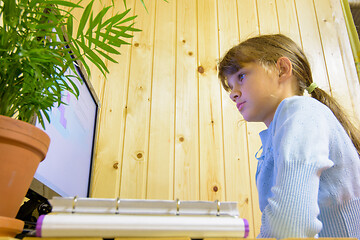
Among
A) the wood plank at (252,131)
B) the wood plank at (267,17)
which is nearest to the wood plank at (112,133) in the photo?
the wood plank at (252,131)

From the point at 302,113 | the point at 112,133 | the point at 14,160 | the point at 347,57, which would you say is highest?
the point at 347,57

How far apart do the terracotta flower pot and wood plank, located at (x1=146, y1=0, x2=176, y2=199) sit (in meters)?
1.08

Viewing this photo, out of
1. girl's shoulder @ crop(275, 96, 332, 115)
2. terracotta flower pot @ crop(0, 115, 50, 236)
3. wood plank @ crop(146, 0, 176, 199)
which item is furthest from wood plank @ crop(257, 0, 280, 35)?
terracotta flower pot @ crop(0, 115, 50, 236)

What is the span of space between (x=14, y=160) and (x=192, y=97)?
1.34m

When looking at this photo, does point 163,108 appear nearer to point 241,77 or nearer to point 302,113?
point 241,77

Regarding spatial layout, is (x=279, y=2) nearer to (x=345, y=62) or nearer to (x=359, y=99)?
(x=345, y=62)

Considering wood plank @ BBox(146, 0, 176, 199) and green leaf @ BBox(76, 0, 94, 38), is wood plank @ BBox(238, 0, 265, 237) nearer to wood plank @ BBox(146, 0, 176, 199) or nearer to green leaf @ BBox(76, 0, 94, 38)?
wood plank @ BBox(146, 0, 176, 199)

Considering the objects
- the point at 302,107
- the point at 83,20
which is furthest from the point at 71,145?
the point at 302,107

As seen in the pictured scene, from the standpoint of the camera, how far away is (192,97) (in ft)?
6.07

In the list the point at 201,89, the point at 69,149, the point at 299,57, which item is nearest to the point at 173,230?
the point at 69,149

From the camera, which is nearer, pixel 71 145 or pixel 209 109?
pixel 71 145

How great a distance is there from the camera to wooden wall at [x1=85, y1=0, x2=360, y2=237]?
167 centimetres

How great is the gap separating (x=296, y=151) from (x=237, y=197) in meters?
1.02

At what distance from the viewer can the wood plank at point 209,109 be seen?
168cm
